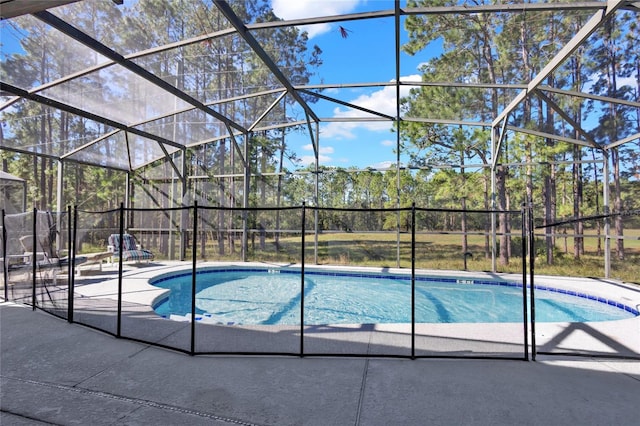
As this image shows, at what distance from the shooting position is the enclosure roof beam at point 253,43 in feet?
14.7

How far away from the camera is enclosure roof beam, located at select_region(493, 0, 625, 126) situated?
411 centimetres

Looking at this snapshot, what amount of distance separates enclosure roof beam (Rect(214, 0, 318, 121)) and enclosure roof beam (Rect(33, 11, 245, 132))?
1.92 metres

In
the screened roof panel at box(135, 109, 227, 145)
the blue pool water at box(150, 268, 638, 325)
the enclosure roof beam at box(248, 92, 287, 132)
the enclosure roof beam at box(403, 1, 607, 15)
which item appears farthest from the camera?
the screened roof panel at box(135, 109, 227, 145)

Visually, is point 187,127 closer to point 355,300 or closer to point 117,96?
point 117,96

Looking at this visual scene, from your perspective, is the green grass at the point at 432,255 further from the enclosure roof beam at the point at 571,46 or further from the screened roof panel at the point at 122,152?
the screened roof panel at the point at 122,152

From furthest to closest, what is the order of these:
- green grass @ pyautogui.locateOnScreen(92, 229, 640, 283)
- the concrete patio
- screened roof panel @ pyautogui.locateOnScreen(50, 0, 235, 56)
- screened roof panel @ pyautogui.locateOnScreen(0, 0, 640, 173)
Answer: green grass @ pyautogui.locateOnScreen(92, 229, 640, 283) < screened roof panel @ pyautogui.locateOnScreen(0, 0, 640, 173) < screened roof panel @ pyautogui.locateOnScreen(50, 0, 235, 56) < the concrete patio

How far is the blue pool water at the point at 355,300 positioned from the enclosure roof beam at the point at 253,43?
14.1 feet

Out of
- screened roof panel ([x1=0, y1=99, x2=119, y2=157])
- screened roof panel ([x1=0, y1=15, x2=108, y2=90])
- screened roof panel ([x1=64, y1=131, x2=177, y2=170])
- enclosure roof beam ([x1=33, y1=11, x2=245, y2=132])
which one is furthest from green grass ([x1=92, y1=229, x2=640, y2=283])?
screened roof panel ([x1=0, y1=15, x2=108, y2=90])

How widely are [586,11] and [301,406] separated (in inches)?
232

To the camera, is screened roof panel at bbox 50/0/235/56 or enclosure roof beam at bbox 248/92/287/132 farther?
enclosure roof beam at bbox 248/92/287/132

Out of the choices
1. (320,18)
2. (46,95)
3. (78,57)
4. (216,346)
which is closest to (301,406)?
(216,346)

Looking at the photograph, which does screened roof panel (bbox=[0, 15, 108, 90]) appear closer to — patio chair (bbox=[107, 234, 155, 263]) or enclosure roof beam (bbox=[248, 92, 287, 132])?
enclosure roof beam (bbox=[248, 92, 287, 132])

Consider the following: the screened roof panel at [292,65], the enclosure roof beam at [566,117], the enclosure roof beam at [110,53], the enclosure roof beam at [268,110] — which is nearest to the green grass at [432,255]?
the enclosure roof beam at [566,117]

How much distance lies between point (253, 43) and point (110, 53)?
2126 millimetres
